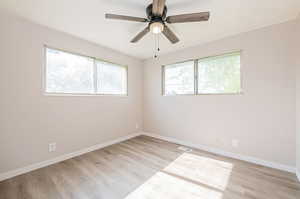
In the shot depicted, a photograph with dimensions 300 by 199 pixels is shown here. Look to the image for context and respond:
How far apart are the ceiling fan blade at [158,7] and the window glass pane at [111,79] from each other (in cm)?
195

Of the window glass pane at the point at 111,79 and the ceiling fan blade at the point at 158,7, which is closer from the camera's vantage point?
the ceiling fan blade at the point at 158,7

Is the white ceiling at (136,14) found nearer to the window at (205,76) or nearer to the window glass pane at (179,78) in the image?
the window at (205,76)

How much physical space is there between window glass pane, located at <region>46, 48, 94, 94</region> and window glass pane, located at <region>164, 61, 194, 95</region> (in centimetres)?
193

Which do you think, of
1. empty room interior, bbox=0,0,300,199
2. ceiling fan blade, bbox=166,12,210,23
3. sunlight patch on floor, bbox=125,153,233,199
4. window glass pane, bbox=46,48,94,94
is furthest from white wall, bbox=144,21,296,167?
window glass pane, bbox=46,48,94,94

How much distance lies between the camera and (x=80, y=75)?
2.65 m

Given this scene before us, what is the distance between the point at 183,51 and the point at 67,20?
2427 millimetres

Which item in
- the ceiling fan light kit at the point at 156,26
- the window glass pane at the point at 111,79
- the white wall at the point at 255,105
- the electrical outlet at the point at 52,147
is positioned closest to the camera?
the ceiling fan light kit at the point at 156,26

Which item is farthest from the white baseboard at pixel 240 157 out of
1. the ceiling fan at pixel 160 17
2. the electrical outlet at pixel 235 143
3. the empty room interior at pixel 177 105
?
the ceiling fan at pixel 160 17

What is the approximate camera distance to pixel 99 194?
1.52 metres

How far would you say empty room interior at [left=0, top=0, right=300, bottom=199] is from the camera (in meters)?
1.65

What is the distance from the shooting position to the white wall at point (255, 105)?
1.98 metres

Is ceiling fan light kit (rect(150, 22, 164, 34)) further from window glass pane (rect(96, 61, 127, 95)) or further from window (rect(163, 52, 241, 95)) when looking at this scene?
window glass pane (rect(96, 61, 127, 95))

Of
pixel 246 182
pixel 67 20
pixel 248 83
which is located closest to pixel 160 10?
pixel 67 20

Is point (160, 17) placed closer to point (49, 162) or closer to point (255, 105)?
point (255, 105)
